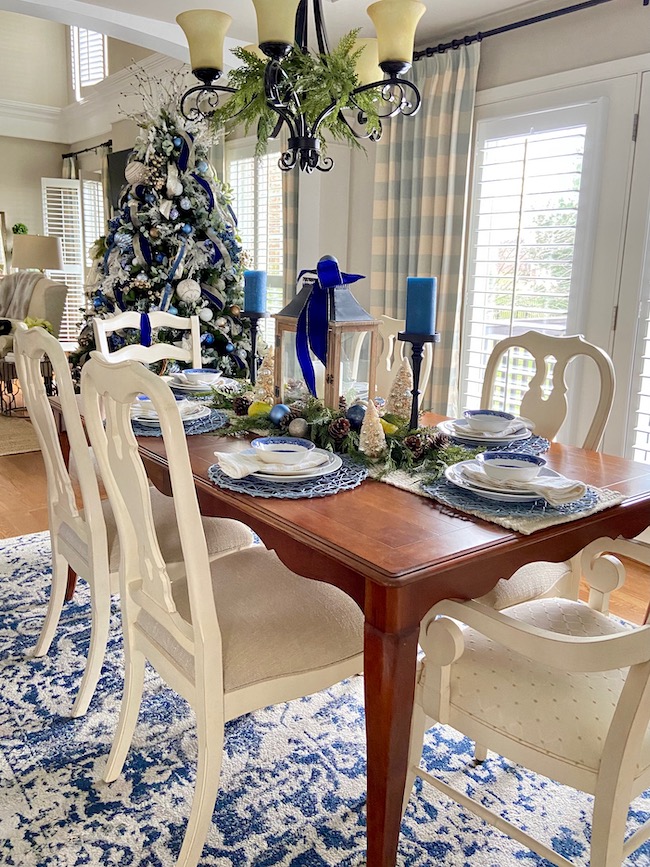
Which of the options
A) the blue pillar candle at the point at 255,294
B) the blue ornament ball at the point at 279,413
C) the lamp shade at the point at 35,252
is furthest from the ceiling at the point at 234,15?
the lamp shade at the point at 35,252

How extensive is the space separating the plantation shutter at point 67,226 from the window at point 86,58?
1.10m

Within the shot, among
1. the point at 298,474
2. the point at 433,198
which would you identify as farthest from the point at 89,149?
the point at 298,474

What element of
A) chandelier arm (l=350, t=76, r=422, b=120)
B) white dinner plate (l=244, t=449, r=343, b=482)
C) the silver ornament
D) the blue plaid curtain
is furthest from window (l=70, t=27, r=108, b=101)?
white dinner plate (l=244, t=449, r=343, b=482)

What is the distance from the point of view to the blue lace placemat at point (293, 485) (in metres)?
1.56

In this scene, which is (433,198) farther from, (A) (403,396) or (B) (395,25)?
(A) (403,396)

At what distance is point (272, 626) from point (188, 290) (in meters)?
2.83

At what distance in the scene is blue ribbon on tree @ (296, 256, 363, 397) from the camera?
1886 millimetres

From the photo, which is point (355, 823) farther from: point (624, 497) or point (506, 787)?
point (624, 497)

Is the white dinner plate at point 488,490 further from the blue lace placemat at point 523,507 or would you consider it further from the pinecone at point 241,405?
the pinecone at point 241,405

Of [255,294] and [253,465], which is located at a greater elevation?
[255,294]

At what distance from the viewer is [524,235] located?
3467 mm

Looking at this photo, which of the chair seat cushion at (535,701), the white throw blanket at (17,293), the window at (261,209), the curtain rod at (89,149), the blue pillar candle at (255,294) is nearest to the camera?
the chair seat cushion at (535,701)

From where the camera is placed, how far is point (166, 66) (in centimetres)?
572

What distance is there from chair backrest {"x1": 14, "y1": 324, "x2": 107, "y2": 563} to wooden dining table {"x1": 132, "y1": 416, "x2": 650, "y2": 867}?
50 centimetres
